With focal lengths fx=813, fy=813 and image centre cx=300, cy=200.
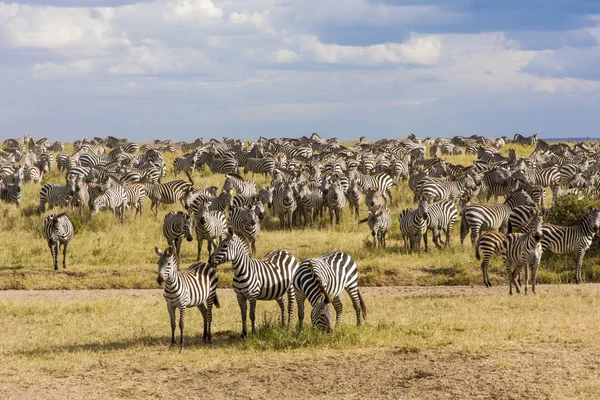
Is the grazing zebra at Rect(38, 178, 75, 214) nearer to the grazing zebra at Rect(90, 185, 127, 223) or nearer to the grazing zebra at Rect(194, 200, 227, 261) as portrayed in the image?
the grazing zebra at Rect(90, 185, 127, 223)

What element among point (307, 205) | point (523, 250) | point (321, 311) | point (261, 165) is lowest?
point (321, 311)

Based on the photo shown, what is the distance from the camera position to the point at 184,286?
1232 centimetres

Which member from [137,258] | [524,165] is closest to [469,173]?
[524,165]

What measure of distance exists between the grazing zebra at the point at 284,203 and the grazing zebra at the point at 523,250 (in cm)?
954

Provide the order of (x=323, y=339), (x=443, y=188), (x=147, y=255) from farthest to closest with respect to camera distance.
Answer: (x=443, y=188), (x=147, y=255), (x=323, y=339)

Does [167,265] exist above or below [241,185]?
below

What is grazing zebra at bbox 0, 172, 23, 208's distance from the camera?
2927 centimetres

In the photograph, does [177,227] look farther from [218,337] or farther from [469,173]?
[469,173]

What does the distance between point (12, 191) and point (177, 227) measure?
10734mm

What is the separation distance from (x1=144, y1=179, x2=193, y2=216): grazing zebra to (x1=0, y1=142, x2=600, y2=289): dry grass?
0.63 metres

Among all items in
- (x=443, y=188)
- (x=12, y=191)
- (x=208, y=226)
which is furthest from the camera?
(x=12, y=191)

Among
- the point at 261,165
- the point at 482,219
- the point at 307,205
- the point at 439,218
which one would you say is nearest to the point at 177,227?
the point at 307,205

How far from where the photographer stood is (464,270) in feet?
62.6

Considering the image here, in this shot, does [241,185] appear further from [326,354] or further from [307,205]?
[326,354]
